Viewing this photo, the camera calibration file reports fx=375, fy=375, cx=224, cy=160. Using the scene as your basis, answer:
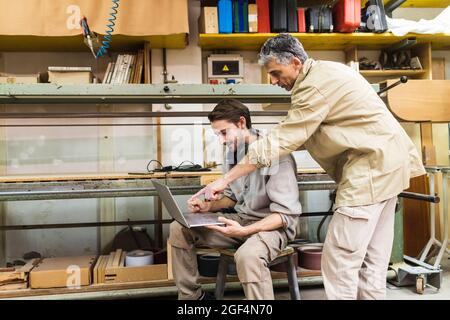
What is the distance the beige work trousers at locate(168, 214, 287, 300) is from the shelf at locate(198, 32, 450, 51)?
1.66 meters

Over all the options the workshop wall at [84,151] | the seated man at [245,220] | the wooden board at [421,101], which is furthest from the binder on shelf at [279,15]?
the seated man at [245,220]

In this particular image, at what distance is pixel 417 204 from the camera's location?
292 centimetres

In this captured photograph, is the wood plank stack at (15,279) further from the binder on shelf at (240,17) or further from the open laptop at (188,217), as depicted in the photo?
the binder on shelf at (240,17)

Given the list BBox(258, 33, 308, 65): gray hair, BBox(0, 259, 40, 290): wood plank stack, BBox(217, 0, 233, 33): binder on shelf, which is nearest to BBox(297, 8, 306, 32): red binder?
BBox(217, 0, 233, 33): binder on shelf

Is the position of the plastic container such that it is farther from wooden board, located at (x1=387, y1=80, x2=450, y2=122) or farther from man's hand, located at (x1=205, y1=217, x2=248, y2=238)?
wooden board, located at (x1=387, y1=80, x2=450, y2=122)

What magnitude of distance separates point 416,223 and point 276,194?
1887mm

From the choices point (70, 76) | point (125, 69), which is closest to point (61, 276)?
point (70, 76)

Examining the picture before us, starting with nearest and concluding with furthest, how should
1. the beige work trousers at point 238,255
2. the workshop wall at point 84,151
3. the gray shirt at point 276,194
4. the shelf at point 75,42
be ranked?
the beige work trousers at point 238,255 < the gray shirt at point 276,194 < the shelf at point 75,42 < the workshop wall at point 84,151

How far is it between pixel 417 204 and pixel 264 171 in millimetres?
1896

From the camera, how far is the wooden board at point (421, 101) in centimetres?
240

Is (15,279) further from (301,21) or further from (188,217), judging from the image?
(301,21)

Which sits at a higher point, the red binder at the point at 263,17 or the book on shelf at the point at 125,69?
the red binder at the point at 263,17

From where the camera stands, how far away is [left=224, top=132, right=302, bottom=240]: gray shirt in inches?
60.5

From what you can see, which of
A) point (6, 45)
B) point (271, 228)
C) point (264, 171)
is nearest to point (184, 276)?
point (271, 228)
